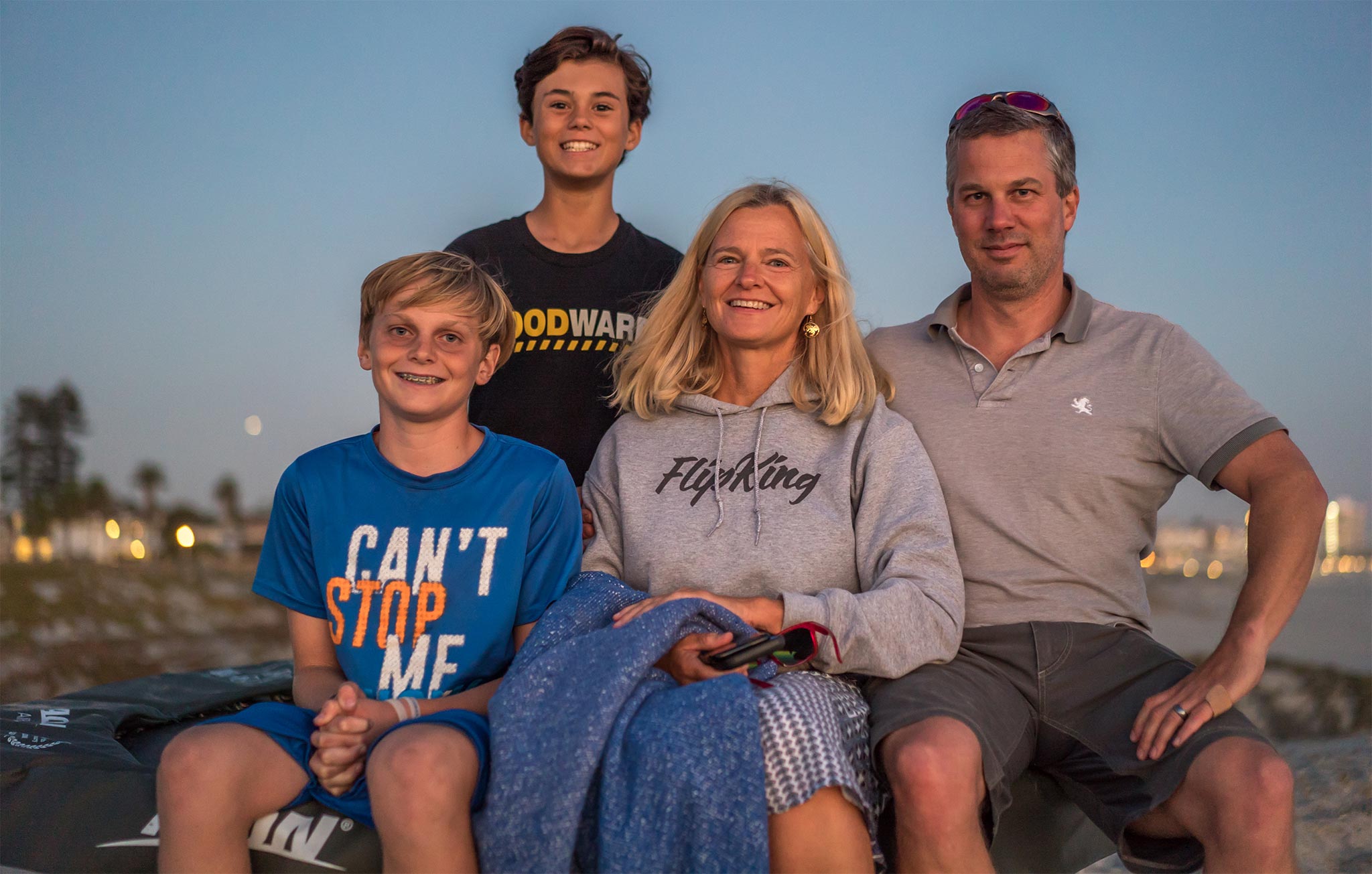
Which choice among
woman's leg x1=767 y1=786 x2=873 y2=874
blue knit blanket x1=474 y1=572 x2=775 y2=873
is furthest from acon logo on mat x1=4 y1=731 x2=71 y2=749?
woman's leg x1=767 y1=786 x2=873 y2=874

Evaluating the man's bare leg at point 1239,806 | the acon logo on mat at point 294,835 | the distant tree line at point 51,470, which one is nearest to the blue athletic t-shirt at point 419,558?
the acon logo on mat at point 294,835

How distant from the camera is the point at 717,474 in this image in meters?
2.57

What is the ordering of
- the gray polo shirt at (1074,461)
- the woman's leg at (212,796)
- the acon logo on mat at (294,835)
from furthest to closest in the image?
the gray polo shirt at (1074,461)
the acon logo on mat at (294,835)
the woman's leg at (212,796)

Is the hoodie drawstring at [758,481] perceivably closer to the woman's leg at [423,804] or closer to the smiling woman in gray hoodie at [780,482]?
the smiling woman in gray hoodie at [780,482]

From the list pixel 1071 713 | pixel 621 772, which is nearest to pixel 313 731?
pixel 621 772

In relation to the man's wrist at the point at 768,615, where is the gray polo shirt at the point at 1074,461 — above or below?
above

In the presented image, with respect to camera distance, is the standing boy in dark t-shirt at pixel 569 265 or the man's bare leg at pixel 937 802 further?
the standing boy in dark t-shirt at pixel 569 265

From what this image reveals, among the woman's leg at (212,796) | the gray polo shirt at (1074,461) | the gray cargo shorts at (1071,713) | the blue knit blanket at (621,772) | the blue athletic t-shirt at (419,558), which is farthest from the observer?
the gray polo shirt at (1074,461)

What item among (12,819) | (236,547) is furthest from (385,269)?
(236,547)

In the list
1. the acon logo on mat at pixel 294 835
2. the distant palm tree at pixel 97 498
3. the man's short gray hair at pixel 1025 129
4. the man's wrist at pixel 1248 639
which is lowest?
the distant palm tree at pixel 97 498

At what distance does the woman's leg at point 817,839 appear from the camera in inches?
72.2

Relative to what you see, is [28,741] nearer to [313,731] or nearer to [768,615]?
[313,731]

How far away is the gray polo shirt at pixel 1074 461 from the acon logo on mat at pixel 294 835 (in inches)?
63.9

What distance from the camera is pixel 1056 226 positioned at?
2744mm
